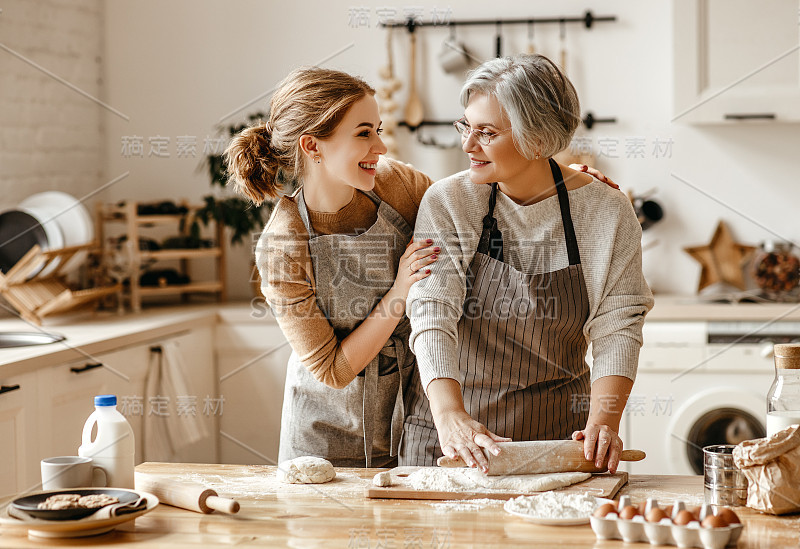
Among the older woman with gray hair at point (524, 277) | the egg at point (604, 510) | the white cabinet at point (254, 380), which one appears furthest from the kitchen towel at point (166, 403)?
the egg at point (604, 510)

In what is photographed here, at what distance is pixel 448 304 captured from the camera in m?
1.65

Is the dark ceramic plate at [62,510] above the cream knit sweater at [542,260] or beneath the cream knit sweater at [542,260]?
beneath

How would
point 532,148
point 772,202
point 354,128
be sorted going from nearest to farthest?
point 532,148, point 354,128, point 772,202

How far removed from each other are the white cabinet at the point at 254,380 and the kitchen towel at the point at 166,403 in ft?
0.89

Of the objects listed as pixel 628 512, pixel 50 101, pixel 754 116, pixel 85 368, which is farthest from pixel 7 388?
pixel 754 116

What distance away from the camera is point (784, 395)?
4.39ft

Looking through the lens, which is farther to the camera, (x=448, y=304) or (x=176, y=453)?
(x=176, y=453)

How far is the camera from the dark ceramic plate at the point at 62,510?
1.22 m

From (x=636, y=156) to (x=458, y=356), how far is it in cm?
223

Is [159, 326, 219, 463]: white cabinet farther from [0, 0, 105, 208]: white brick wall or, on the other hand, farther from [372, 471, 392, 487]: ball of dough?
[372, 471, 392, 487]: ball of dough

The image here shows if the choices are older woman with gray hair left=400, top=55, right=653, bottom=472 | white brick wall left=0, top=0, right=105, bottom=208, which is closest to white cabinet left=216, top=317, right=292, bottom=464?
white brick wall left=0, top=0, right=105, bottom=208

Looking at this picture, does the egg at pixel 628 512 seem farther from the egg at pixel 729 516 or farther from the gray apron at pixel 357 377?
the gray apron at pixel 357 377

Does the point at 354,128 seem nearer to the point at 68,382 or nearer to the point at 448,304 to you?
the point at 448,304

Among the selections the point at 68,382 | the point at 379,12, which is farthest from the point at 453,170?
the point at 68,382
